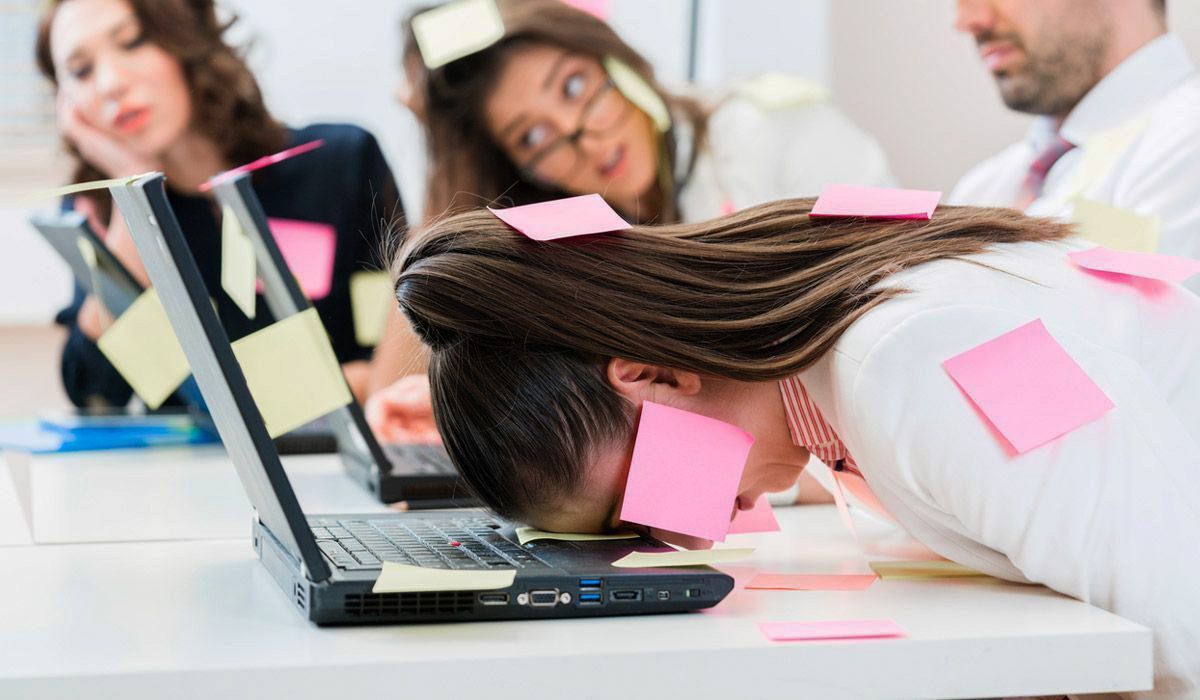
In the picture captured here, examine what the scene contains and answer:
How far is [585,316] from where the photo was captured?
2.56 ft

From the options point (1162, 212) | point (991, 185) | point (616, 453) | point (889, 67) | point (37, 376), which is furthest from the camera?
point (37, 376)

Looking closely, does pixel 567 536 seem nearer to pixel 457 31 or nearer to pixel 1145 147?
pixel 1145 147

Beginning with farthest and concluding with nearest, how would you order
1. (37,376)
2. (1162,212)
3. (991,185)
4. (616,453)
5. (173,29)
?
1. (37,376)
2. (173,29)
3. (991,185)
4. (1162,212)
5. (616,453)

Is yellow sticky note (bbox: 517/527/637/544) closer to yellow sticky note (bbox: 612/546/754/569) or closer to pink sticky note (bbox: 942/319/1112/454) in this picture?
yellow sticky note (bbox: 612/546/754/569)

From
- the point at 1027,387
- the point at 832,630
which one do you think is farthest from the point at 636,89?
the point at 832,630

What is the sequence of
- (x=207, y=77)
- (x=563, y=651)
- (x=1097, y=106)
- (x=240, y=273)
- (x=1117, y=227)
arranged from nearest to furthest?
1. (x=563, y=651)
2. (x=240, y=273)
3. (x=1117, y=227)
4. (x=1097, y=106)
5. (x=207, y=77)

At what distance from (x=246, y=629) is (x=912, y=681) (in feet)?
1.15

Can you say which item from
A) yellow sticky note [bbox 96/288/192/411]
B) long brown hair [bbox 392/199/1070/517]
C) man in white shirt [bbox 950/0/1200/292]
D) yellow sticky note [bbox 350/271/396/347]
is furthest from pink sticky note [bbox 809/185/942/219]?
yellow sticky note [bbox 350/271/396/347]

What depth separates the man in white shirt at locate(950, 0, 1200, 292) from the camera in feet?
4.52

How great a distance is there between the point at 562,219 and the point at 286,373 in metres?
0.25

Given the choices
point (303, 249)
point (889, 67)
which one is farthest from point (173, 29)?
point (889, 67)

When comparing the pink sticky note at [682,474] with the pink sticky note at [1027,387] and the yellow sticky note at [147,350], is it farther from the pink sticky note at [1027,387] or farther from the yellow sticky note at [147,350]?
the yellow sticky note at [147,350]

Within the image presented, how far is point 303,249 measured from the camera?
1.85 m

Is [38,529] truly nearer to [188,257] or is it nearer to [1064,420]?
[188,257]
